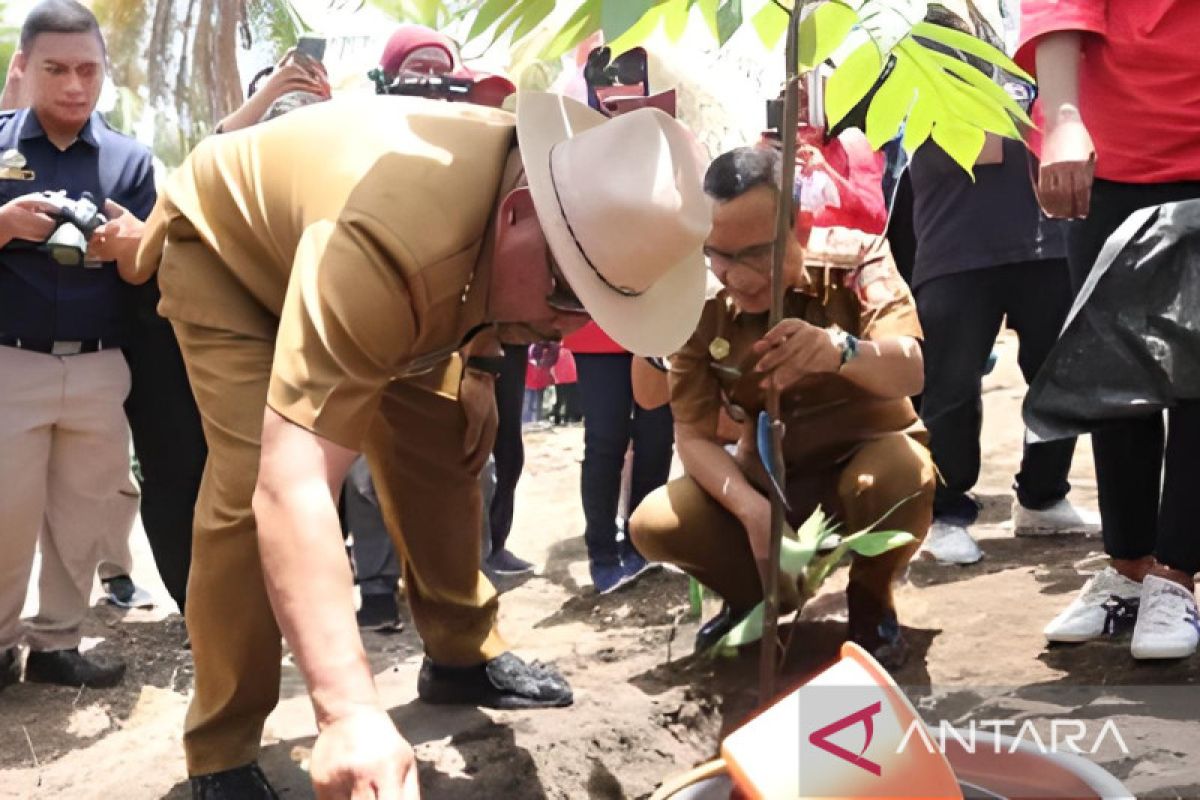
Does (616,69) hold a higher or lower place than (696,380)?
higher

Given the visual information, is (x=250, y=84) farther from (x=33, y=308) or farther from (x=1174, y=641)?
(x=1174, y=641)

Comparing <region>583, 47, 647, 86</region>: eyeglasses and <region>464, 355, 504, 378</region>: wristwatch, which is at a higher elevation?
<region>583, 47, 647, 86</region>: eyeglasses

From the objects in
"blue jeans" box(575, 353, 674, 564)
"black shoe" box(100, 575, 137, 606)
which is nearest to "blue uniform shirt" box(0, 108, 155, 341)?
"black shoe" box(100, 575, 137, 606)

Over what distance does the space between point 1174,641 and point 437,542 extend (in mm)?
1448

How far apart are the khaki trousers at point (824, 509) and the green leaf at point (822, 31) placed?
4.11ft

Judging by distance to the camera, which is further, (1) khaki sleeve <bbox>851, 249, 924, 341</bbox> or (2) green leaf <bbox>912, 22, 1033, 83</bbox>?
(1) khaki sleeve <bbox>851, 249, 924, 341</bbox>

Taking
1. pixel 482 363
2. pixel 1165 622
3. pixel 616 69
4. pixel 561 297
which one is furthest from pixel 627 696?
pixel 616 69

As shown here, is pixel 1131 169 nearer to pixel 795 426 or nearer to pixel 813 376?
pixel 813 376

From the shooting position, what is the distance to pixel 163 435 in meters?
3.33

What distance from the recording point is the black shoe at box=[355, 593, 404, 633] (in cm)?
359

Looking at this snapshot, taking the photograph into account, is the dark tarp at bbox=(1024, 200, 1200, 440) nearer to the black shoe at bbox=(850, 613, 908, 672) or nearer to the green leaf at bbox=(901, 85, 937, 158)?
the black shoe at bbox=(850, 613, 908, 672)

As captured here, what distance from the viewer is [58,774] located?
2650mm

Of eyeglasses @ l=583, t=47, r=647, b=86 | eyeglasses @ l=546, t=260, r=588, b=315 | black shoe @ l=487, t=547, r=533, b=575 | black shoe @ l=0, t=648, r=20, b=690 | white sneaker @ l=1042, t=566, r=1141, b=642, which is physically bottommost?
black shoe @ l=487, t=547, r=533, b=575

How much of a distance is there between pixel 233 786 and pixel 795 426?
4.55 feet
